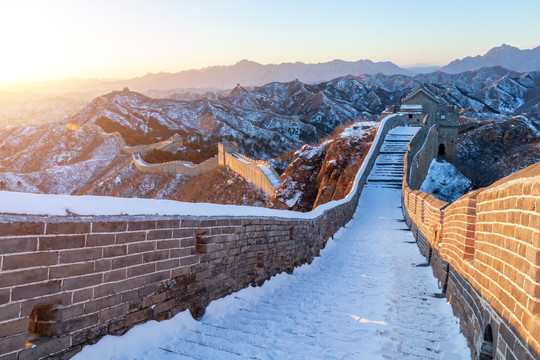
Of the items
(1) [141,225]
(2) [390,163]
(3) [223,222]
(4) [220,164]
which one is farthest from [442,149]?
(1) [141,225]

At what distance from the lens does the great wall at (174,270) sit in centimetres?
284

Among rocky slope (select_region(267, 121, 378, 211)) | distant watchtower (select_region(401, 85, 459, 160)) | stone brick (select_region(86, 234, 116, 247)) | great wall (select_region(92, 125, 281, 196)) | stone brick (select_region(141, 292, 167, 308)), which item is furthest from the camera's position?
distant watchtower (select_region(401, 85, 459, 160))

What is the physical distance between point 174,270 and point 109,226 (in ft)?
3.97

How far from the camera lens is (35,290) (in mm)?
3154

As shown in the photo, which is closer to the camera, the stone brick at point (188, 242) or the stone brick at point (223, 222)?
the stone brick at point (188, 242)

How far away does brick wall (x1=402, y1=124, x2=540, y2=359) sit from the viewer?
250 centimetres

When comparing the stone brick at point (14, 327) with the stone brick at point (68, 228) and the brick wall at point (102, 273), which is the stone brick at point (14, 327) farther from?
the stone brick at point (68, 228)

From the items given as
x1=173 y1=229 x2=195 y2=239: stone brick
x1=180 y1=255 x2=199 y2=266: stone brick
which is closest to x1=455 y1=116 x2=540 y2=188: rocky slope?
x1=180 y1=255 x2=199 y2=266: stone brick

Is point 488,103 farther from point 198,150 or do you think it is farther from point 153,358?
point 153,358

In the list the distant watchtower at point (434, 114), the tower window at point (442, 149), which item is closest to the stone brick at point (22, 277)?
the distant watchtower at point (434, 114)

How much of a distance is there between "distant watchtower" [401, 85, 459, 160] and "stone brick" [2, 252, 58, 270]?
141 feet

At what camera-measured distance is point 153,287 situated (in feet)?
14.6

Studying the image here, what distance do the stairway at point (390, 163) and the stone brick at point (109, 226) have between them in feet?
63.7

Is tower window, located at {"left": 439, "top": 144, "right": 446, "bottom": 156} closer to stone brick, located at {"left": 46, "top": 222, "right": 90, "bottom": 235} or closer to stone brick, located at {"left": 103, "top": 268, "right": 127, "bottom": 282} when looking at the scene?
stone brick, located at {"left": 103, "top": 268, "right": 127, "bottom": 282}
